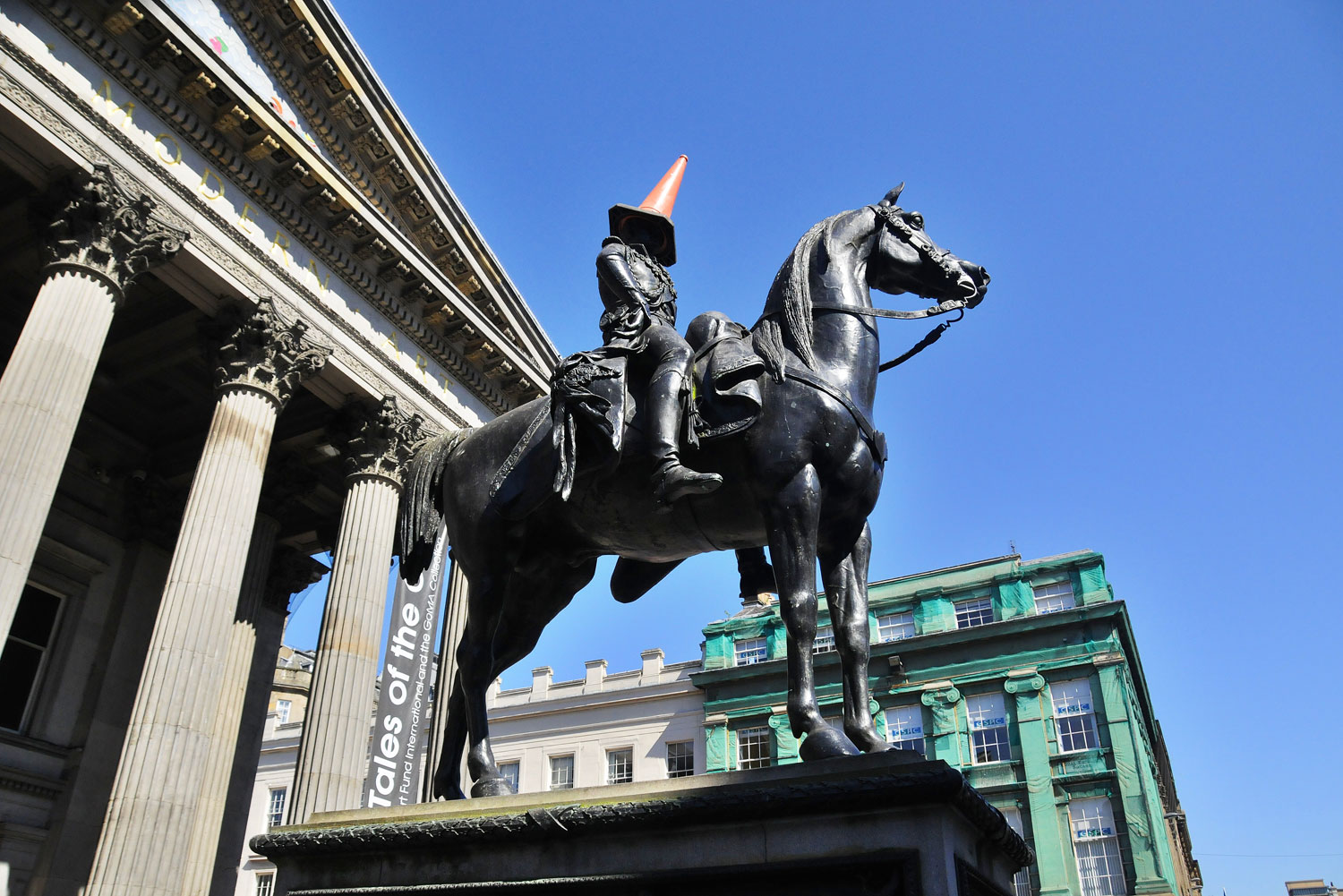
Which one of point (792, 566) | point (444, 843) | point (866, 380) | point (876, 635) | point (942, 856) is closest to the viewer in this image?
point (942, 856)

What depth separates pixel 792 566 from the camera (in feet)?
16.2

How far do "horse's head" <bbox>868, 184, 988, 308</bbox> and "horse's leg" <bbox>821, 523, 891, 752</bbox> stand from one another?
161cm

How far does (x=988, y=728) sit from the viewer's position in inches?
1403

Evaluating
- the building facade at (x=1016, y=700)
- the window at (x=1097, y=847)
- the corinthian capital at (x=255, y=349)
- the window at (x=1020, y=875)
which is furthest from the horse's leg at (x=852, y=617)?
the window at (x=1097, y=847)

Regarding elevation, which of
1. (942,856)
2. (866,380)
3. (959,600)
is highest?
(959,600)

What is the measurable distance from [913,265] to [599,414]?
2202 mm

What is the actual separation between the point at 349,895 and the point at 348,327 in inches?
640

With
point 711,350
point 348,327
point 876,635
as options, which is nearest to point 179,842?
point 348,327

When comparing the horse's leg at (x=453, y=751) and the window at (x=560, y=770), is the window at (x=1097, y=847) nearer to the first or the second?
the window at (x=560, y=770)

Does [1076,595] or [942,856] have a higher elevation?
[1076,595]

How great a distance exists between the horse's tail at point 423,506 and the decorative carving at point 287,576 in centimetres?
1990

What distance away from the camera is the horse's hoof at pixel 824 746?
14.4 feet

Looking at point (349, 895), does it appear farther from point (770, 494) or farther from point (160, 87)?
point (160, 87)

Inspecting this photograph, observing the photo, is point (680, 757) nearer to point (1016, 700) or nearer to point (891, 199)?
point (1016, 700)
